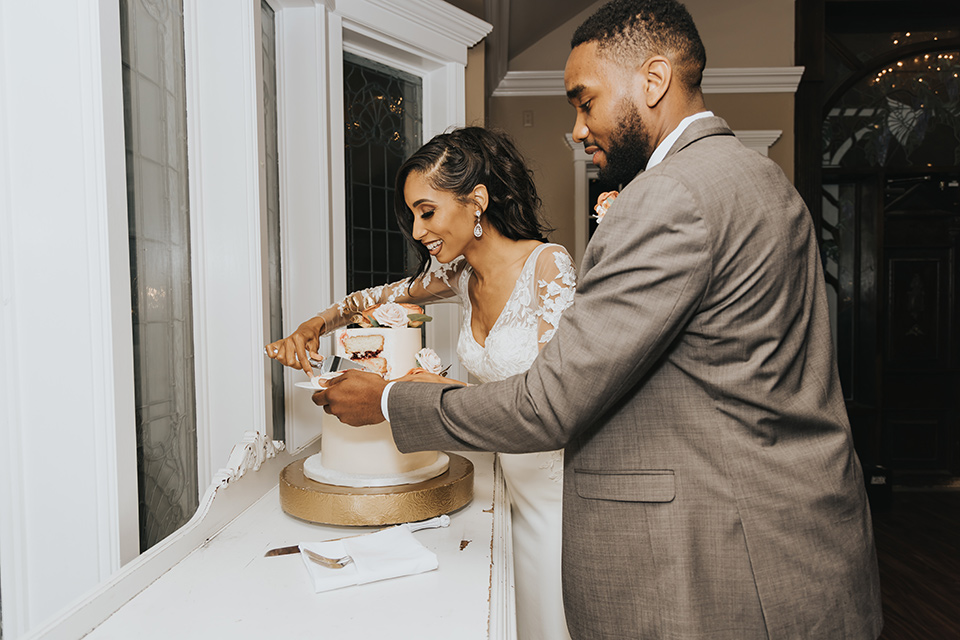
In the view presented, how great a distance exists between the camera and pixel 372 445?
1.43 metres

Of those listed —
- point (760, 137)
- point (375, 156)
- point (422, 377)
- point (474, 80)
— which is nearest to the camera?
point (422, 377)

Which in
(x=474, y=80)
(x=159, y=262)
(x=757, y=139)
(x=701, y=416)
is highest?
(x=757, y=139)

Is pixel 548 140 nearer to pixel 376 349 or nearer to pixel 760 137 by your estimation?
pixel 760 137

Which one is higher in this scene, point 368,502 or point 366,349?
point 366,349

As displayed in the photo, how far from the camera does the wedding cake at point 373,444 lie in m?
1.43

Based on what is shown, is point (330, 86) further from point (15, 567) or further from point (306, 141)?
point (15, 567)

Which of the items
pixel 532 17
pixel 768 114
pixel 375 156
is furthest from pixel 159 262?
pixel 768 114

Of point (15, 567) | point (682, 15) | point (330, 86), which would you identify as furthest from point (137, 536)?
point (330, 86)

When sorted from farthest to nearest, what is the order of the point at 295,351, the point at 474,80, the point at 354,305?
1. the point at 474,80
2. the point at 354,305
3. the point at 295,351

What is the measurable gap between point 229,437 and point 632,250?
3.92ft

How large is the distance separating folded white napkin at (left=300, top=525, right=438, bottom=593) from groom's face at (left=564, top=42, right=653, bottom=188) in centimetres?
78

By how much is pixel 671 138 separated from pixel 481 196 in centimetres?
78

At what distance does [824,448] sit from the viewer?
1.06 m

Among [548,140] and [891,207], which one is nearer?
[548,140]
